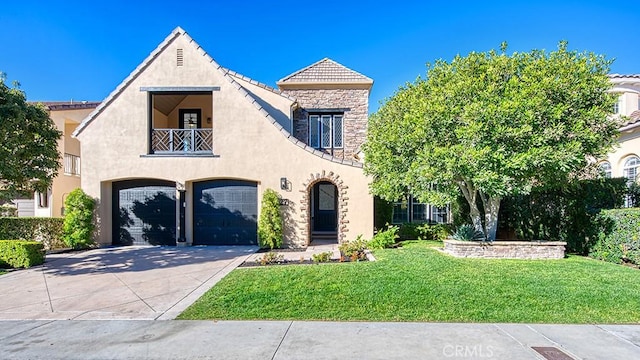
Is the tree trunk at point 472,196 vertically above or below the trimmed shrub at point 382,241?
above

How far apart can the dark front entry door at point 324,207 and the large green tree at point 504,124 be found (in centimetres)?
646

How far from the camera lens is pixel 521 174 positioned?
9.11m

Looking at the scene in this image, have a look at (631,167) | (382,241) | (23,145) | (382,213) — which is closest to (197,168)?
(23,145)

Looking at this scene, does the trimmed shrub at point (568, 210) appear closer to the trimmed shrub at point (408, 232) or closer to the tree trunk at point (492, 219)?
the tree trunk at point (492, 219)

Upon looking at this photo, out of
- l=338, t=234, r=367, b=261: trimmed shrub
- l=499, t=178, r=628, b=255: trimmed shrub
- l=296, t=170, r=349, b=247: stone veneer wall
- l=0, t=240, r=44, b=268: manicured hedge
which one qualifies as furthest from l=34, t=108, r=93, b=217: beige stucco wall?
l=499, t=178, r=628, b=255: trimmed shrub

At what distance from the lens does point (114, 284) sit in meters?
7.77

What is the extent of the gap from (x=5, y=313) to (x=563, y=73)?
13.0 meters

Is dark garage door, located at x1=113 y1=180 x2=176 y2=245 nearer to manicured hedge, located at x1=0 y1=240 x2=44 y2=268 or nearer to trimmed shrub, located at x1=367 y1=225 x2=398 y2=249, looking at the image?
manicured hedge, located at x1=0 y1=240 x2=44 y2=268

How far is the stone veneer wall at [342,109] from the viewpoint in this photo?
17234 millimetres

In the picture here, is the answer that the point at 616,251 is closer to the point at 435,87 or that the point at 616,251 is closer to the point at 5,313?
the point at 435,87

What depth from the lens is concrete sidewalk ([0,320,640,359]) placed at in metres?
4.30

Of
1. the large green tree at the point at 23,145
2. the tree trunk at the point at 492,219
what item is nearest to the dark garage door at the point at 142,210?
the large green tree at the point at 23,145

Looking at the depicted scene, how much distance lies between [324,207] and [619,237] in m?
10.7

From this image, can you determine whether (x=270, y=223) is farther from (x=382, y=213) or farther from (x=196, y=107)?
(x=196, y=107)
